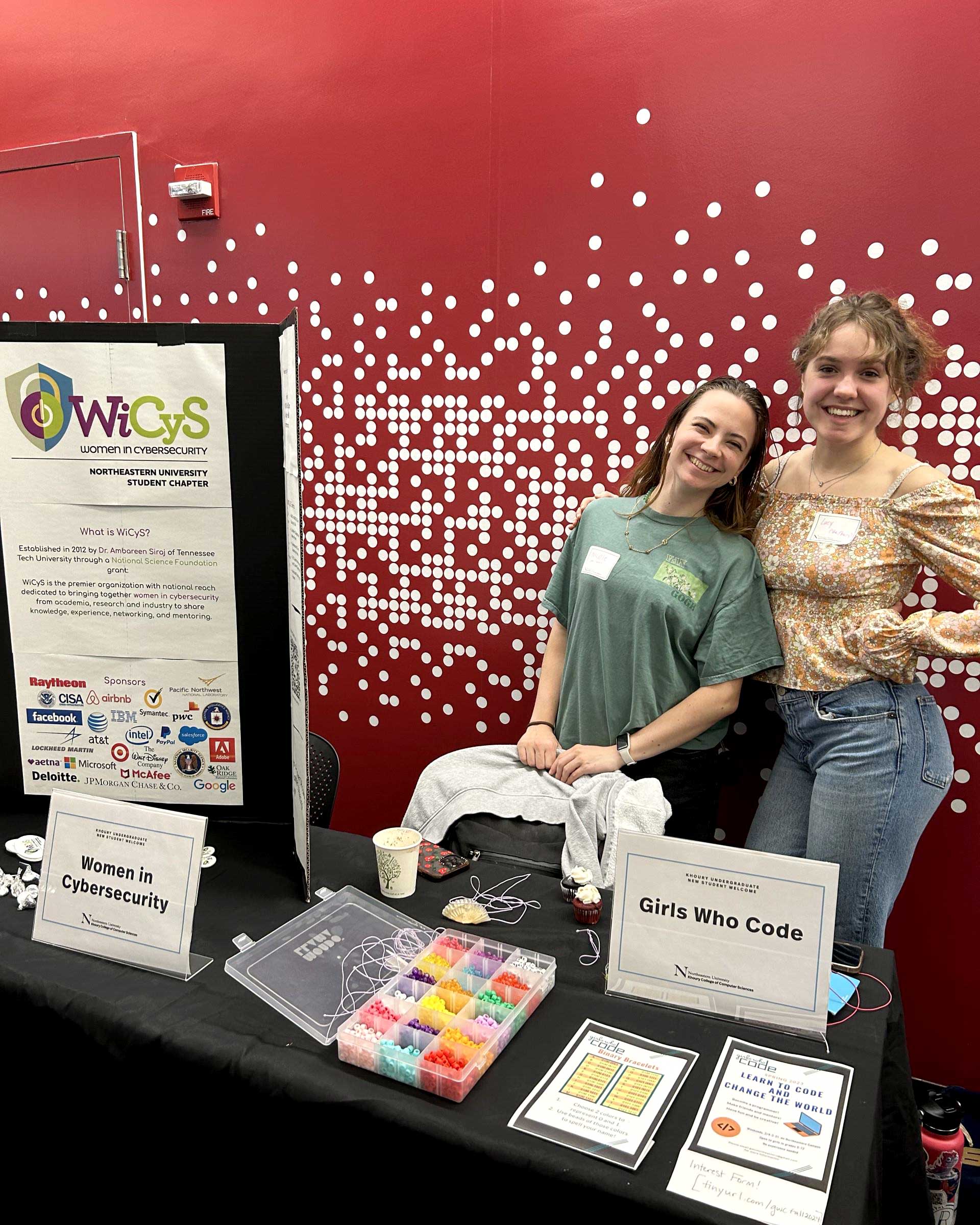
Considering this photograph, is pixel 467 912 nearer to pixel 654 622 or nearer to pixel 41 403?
pixel 654 622

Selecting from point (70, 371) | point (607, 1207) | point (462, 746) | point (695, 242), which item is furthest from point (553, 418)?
point (607, 1207)

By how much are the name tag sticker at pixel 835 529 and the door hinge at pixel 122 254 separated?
2.51 metres

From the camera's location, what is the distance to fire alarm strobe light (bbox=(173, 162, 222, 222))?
2865 mm

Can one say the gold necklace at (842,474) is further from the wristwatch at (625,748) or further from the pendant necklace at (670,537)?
the wristwatch at (625,748)

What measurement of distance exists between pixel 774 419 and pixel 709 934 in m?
1.48

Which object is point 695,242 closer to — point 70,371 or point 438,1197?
point 70,371

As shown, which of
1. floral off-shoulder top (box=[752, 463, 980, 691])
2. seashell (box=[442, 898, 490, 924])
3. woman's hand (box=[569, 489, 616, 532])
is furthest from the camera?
woman's hand (box=[569, 489, 616, 532])

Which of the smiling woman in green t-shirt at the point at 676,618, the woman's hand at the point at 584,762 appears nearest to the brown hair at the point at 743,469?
the smiling woman in green t-shirt at the point at 676,618

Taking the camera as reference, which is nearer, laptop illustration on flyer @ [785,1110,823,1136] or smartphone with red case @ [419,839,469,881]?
laptop illustration on flyer @ [785,1110,823,1136]

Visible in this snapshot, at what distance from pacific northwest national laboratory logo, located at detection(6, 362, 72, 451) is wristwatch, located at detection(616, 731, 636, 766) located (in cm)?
136

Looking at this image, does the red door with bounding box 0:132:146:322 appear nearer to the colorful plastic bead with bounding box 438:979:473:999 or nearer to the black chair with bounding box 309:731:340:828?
the black chair with bounding box 309:731:340:828

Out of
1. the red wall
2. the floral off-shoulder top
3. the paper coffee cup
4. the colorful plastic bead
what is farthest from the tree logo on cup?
the red wall

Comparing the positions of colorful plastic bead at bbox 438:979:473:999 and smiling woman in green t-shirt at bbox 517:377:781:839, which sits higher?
smiling woman in green t-shirt at bbox 517:377:781:839

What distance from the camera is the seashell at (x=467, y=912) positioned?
1.36 meters
